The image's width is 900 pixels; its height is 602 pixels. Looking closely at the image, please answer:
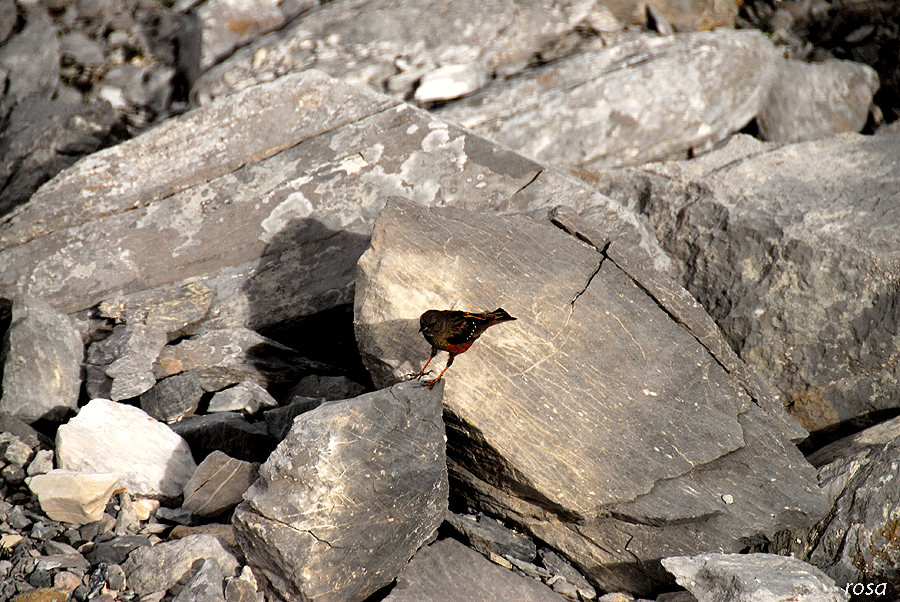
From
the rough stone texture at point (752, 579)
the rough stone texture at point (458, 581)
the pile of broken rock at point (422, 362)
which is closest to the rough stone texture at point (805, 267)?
the pile of broken rock at point (422, 362)

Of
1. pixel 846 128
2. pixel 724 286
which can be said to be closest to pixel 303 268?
pixel 724 286

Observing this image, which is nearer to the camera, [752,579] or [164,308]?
[752,579]

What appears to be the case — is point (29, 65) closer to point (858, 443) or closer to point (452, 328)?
point (452, 328)

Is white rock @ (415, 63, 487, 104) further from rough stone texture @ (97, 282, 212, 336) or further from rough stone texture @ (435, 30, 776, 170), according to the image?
rough stone texture @ (97, 282, 212, 336)

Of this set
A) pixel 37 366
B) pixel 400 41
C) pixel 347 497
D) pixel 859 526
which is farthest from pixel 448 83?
pixel 859 526

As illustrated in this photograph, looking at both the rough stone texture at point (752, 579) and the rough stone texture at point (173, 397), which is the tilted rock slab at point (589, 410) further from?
the rough stone texture at point (173, 397)

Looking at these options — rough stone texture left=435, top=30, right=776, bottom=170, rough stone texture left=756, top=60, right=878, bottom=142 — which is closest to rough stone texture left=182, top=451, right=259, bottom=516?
rough stone texture left=435, top=30, right=776, bottom=170
